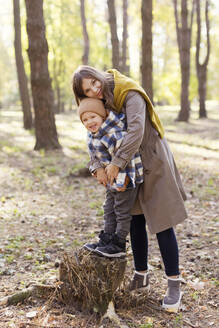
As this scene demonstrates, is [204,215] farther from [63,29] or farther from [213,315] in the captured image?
[63,29]

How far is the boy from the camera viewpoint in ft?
9.65

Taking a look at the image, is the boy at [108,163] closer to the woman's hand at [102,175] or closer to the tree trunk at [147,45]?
the woman's hand at [102,175]

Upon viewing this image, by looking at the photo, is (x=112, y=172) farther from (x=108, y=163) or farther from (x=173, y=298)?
(x=173, y=298)

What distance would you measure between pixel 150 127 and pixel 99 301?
1515 millimetres

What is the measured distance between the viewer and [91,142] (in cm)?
310

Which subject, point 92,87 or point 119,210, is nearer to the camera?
point 92,87

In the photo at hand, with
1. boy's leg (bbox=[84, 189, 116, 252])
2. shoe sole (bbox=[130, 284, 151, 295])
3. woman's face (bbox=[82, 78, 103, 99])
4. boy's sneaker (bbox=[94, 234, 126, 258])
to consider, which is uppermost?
woman's face (bbox=[82, 78, 103, 99])

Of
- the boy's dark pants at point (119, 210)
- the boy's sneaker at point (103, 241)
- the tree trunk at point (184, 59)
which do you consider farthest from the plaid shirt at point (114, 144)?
the tree trunk at point (184, 59)

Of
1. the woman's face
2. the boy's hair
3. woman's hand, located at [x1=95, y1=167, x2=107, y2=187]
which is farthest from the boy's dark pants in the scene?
the woman's face

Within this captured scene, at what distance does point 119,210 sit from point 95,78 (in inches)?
41.3

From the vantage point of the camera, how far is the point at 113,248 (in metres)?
3.20

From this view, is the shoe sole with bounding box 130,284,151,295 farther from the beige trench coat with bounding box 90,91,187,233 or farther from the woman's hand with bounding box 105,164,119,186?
the woman's hand with bounding box 105,164,119,186

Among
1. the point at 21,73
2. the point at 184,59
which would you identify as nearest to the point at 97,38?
the point at 184,59

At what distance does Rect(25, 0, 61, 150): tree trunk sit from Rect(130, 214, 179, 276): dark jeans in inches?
290
